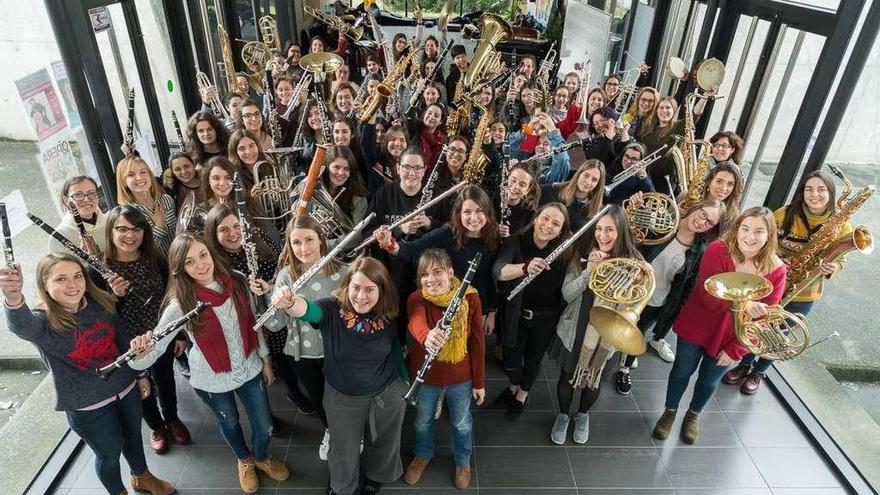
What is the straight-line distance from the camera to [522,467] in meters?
3.27

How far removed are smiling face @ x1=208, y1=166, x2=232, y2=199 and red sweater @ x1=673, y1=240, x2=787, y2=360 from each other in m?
2.96

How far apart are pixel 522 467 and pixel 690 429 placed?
1182 millimetres

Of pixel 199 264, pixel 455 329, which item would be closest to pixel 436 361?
pixel 455 329

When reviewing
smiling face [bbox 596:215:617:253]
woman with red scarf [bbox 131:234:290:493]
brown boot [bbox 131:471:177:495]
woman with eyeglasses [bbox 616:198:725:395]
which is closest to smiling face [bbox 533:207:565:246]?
smiling face [bbox 596:215:617:253]

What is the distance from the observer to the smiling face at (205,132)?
3.94 m

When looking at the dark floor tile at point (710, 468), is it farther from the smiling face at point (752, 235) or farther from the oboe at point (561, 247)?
the oboe at point (561, 247)

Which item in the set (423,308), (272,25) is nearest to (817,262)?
(423,308)

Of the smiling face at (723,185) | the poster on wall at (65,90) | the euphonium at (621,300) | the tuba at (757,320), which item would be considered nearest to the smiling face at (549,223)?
the euphonium at (621,300)

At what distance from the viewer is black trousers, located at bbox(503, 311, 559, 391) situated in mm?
3236

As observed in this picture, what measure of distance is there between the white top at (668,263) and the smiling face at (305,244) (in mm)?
2099

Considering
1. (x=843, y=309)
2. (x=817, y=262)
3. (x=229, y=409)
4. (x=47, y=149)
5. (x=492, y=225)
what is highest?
(x=47, y=149)

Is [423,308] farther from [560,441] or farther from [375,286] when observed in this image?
[560,441]

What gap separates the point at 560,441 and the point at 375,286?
1.85 meters

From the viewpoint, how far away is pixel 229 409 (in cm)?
274
